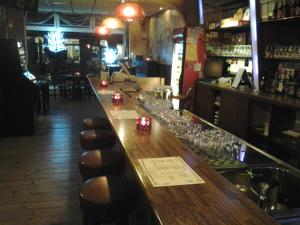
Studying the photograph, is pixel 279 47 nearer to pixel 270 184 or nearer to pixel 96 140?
pixel 96 140

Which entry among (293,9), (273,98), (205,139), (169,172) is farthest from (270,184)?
(293,9)

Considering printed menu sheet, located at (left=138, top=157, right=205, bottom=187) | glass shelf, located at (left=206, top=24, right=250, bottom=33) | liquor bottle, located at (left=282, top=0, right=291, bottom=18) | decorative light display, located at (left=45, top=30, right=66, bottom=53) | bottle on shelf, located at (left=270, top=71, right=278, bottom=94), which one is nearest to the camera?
printed menu sheet, located at (left=138, top=157, right=205, bottom=187)

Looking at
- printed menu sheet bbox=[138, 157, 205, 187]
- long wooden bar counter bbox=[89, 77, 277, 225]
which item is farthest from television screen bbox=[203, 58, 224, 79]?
printed menu sheet bbox=[138, 157, 205, 187]

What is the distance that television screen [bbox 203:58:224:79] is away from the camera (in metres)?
6.28

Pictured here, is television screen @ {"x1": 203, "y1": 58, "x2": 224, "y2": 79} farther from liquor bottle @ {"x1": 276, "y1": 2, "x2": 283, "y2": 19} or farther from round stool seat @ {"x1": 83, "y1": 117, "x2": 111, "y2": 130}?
round stool seat @ {"x1": 83, "y1": 117, "x2": 111, "y2": 130}

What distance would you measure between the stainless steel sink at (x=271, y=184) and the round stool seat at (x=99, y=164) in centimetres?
101

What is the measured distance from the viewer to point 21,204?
3.22m

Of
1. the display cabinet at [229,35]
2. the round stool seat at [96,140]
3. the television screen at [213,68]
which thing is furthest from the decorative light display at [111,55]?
the round stool seat at [96,140]

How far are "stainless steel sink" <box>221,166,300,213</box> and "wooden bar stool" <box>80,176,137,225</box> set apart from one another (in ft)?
1.93

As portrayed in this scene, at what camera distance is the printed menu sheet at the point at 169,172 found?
1398mm

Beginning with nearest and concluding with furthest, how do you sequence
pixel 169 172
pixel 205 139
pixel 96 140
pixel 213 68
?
pixel 169 172 < pixel 205 139 < pixel 96 140 < pixel 213 68

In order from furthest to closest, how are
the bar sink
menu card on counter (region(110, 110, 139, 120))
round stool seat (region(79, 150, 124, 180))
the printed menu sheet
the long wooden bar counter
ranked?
1. menu card on counter (region(110, 110, 139, 120))
2. round stool seat (region(79, 150, 124, 180))
3. the bar sink
4. the printed menu sheet
5. the long wooden bar counter

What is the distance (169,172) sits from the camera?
1.50 meters

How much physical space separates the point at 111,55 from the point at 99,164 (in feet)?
38.4
